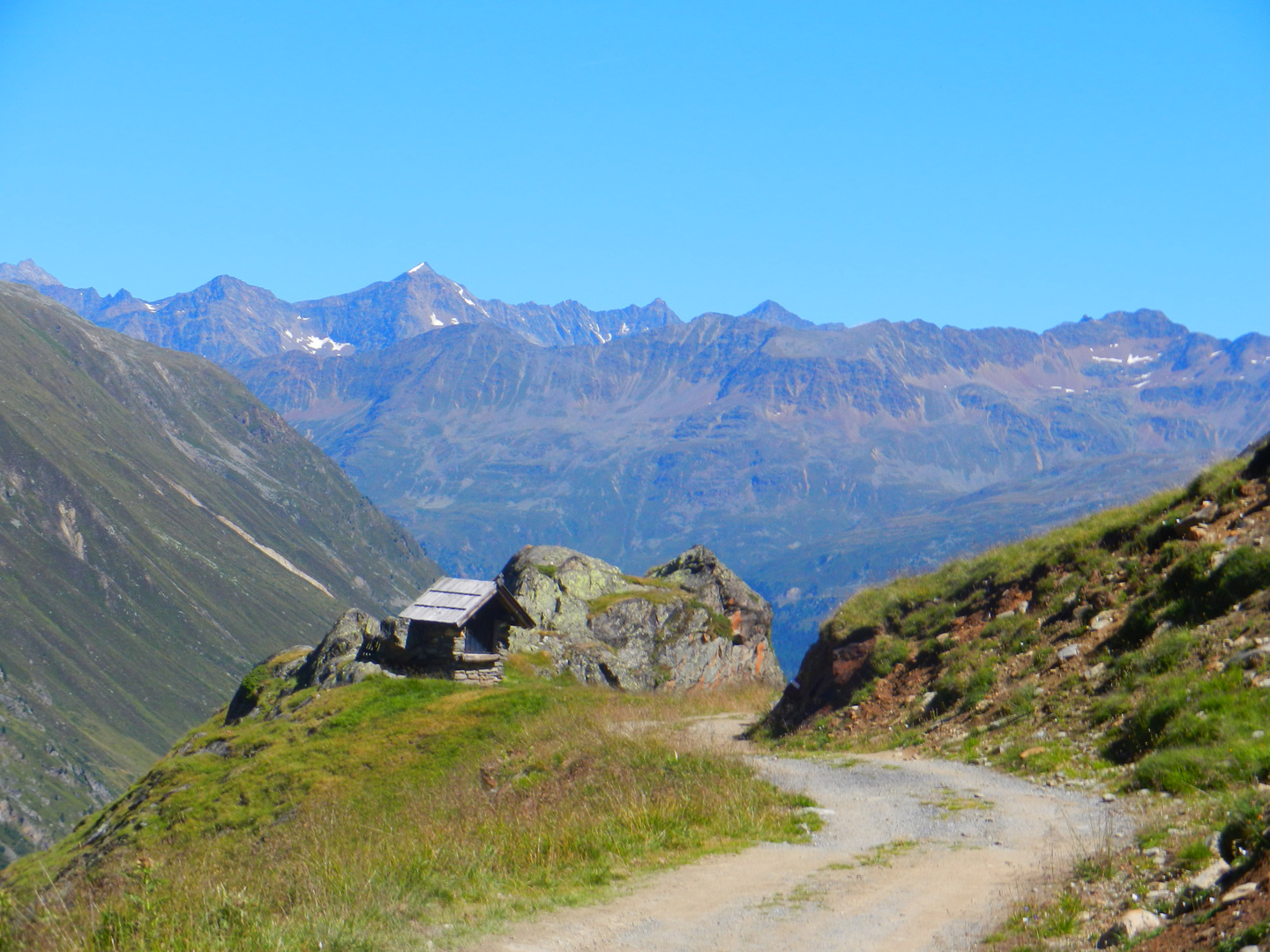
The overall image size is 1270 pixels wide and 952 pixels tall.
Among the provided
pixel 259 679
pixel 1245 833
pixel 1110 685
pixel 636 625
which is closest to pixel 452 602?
pixel 636 625

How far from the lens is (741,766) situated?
19.1 m

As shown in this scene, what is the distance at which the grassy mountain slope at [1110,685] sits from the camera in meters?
10.6

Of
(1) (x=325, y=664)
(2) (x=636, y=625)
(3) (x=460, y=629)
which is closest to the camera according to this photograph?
(3) (x=460, y=629)

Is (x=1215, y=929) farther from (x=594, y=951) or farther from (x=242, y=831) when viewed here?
(x=242, y=831)

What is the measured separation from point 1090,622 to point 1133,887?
12.2 meters

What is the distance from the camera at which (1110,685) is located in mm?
19328

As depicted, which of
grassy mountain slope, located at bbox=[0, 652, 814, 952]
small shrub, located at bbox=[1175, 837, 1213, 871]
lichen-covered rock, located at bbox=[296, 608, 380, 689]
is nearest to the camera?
small shrub, located at bbox=[1175, 837, 1213, 871]

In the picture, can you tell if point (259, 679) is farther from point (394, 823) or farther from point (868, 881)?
point (868, 881)

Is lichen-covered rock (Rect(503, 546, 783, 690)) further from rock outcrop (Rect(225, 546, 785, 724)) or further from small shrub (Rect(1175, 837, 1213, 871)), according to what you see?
small shrub (Rect(1175, 837, 1213, 871))

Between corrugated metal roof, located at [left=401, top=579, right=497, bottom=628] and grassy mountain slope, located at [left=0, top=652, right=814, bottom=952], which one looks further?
corrugated metal roof, located at [left=401, top=579, right=497, bottom=628]

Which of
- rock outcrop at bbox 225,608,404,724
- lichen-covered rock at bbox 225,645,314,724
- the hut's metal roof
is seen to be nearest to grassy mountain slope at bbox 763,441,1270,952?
the hut's metal roof

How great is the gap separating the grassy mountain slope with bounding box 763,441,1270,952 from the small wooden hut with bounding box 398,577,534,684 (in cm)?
1841

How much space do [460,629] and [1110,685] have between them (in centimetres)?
2966

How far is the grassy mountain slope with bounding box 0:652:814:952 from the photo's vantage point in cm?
1132
